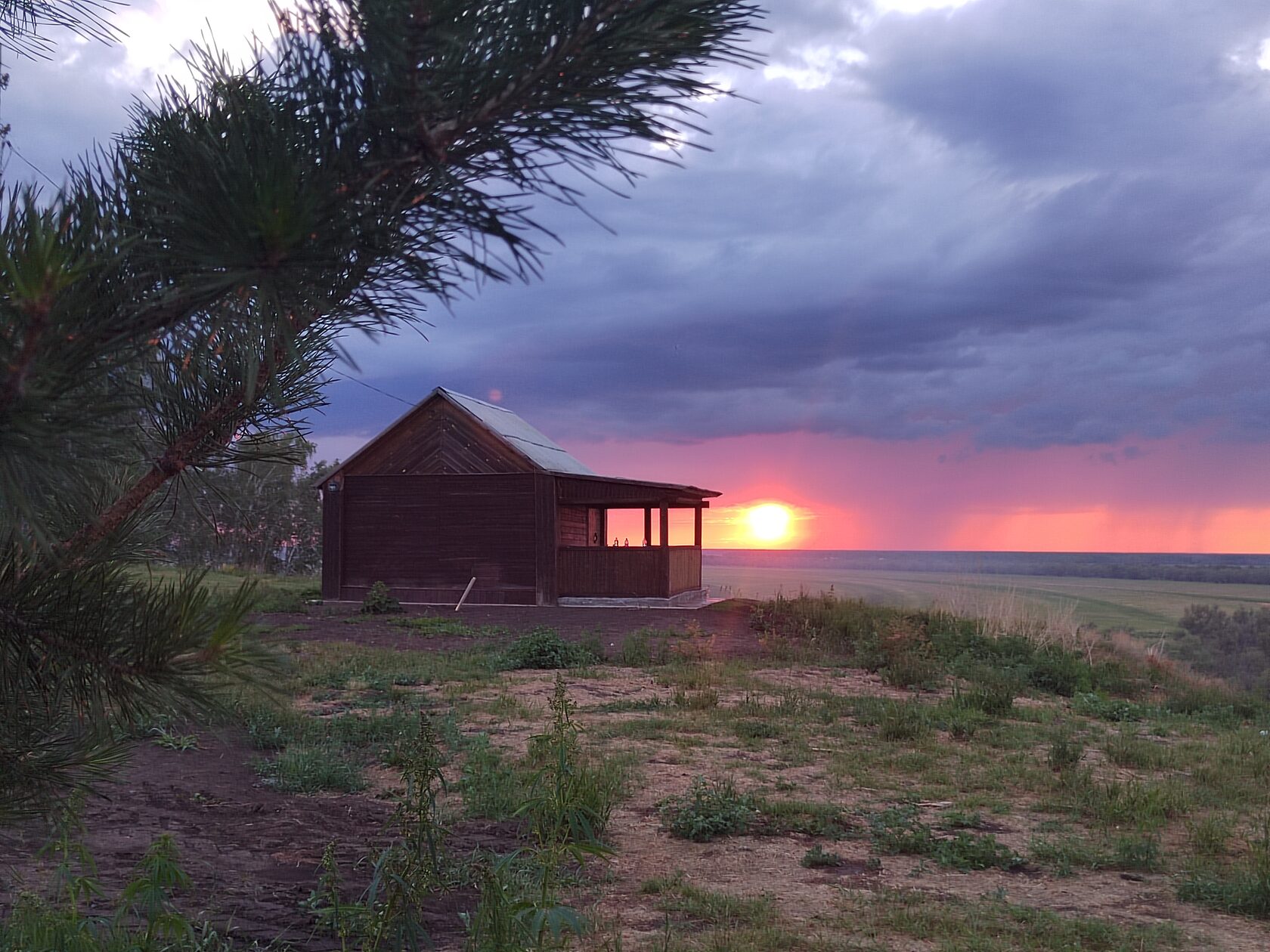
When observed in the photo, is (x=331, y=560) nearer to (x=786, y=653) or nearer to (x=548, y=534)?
(x=548, y=534)

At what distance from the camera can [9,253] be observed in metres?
1.38

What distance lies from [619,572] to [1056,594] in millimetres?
77042

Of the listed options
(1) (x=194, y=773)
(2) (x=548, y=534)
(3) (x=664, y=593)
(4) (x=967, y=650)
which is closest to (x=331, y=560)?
(2) (x=548, y=534)

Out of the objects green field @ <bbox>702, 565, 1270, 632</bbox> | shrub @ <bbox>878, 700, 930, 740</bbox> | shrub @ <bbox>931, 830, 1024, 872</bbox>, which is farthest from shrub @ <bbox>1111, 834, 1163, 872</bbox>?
green field @ <bbox>702, 565, 1270, 632</bbox>

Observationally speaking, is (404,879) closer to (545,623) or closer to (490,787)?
(490,787)

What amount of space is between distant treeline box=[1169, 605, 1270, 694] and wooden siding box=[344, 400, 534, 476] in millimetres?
16644

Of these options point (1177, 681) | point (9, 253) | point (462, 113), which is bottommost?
point (1177, 681)

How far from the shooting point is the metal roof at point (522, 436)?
23.5m

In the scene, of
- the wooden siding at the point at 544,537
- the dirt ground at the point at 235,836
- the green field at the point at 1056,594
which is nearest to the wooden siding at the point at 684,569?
the green field at the point at 1056,594

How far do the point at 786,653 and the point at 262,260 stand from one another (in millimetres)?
13661

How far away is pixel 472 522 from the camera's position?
76.4ft

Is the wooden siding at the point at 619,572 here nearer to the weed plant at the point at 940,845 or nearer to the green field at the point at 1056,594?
the green field at the point at 1056,594

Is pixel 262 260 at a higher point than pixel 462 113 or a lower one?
lower

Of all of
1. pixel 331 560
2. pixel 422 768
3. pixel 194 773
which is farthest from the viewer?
pixel 331 560
